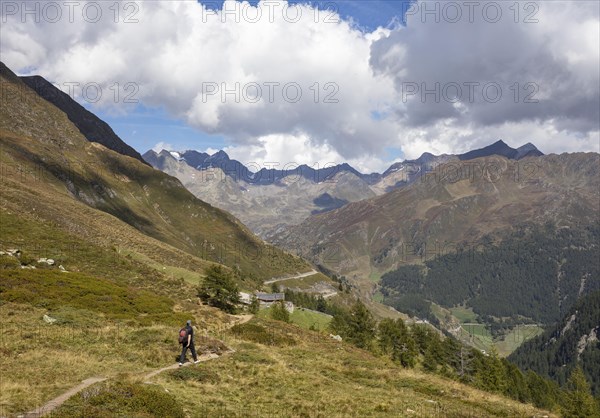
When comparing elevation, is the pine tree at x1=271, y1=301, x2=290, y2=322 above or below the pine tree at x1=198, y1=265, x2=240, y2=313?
below

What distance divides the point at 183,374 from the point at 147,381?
3.07 m

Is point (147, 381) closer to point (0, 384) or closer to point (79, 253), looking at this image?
point (0, 384)

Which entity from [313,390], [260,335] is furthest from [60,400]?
[260,335]

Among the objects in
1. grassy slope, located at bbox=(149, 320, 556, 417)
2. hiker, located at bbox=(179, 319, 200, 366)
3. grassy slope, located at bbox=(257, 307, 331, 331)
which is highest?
hiker, located at bbox=(179, 319, 200, 366)

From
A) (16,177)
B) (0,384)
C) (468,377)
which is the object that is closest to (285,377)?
(0,384)

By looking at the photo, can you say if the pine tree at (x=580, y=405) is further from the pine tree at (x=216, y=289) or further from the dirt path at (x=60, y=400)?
the dirt path at (x=60, y=400)

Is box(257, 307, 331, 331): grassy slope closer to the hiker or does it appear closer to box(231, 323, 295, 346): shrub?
box(231, 323, 295, 346): shrub

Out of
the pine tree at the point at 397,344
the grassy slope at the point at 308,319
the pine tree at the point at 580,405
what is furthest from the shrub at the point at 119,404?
the grassy slope at the point at 308,319

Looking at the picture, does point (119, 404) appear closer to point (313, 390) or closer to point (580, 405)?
point (313, 390)

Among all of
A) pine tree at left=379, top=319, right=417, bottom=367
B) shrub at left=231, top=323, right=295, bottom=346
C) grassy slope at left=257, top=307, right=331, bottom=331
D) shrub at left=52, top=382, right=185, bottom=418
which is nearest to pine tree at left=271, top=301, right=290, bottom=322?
grassy slope at left=257, top=307, right=331, bottom=331

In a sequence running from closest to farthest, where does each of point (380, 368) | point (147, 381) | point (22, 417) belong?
point (22, 417), point (147, 381), point (380, 368)

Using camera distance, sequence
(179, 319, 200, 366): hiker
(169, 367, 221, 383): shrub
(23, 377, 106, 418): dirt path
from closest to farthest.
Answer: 1. (23, 377, 106, 418): dirt path
2. (169, 367, 221, 383): shrub
3. (179, 319, 200, 366): hiker

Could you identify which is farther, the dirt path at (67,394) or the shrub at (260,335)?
the shrub at (260,335)

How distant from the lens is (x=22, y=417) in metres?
17.0
